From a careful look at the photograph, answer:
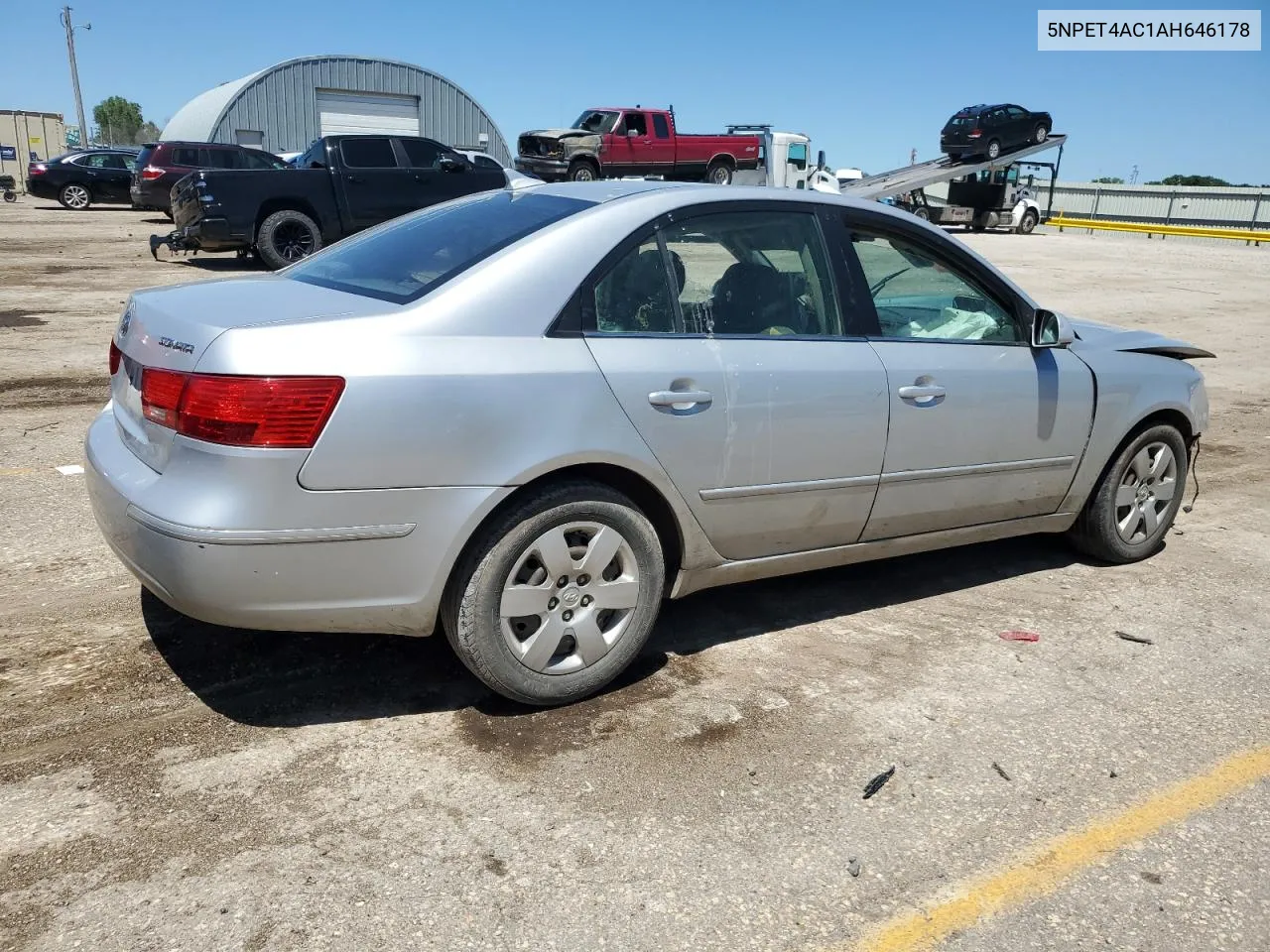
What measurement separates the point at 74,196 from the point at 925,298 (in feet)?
97.5

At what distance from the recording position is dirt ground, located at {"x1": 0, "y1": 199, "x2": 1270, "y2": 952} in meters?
2.51

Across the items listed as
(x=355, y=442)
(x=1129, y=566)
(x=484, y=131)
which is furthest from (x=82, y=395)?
(x=484, y=131)

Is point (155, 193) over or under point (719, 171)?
under

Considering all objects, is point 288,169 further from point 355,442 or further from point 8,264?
point 355,442

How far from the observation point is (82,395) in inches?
296

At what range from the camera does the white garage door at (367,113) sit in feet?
150

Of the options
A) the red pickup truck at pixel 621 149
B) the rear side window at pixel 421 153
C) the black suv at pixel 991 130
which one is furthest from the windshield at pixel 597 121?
the rear side window at pixel 421 153

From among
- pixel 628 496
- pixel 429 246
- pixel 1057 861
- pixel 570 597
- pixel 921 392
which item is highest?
pixel 429 246

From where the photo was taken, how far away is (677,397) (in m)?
3.44

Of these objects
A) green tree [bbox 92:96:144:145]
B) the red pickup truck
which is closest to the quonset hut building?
the red pickup truck

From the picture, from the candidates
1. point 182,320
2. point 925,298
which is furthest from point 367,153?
point 182,320

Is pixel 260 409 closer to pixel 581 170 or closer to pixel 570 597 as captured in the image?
pixel 570 597

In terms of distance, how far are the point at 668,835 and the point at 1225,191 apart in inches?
1905

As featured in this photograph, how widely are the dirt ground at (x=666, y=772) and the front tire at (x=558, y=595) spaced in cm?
16
